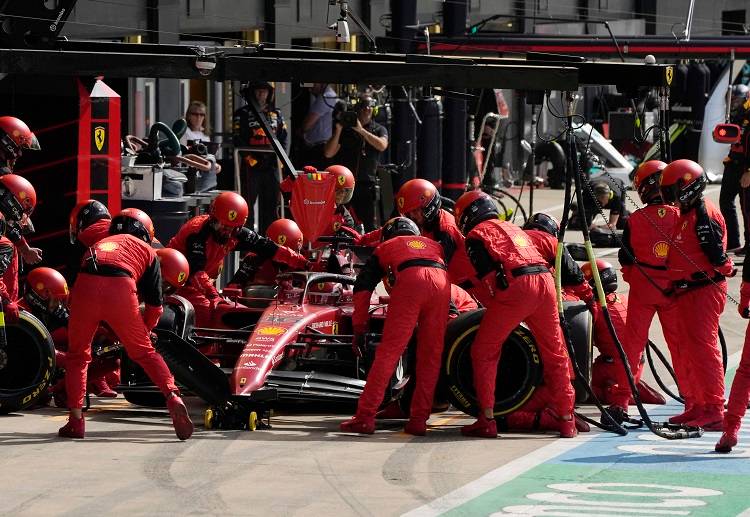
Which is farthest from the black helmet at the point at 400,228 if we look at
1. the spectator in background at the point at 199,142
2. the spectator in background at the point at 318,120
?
the spectator in background at the point at 318,120

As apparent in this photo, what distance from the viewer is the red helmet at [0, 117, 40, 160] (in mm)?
13836

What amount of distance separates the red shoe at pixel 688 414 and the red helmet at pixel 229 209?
381cm

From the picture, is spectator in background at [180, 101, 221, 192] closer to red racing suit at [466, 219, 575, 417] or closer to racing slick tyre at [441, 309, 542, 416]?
racing slick tyre at [441, 309, 542, 416]

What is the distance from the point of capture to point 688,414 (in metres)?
12.5

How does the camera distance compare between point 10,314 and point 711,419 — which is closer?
point 711,419

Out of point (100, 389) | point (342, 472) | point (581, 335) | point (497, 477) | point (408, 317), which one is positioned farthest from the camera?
point (100, 389)

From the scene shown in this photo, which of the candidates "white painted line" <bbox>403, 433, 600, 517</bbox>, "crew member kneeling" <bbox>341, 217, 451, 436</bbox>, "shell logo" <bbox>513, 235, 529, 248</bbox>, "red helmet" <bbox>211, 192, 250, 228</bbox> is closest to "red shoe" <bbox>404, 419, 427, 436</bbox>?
"crew member kneeling" <bbox>341, 217, 451, 436</bbox>

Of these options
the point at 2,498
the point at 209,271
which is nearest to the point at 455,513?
the point at 2,498

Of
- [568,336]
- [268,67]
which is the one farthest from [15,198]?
[568,336]

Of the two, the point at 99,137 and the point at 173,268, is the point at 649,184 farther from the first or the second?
the point at 99,137

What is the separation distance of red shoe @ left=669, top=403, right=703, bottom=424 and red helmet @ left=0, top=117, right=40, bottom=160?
540 cm

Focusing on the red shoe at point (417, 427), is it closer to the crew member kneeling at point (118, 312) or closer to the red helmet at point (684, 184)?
the crew member kneeling at point (118, 312)

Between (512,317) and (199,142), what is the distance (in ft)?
29.4

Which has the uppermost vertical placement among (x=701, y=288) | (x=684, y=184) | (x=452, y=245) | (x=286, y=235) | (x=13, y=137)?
(x=13, y=137)
